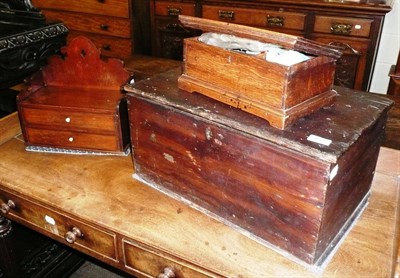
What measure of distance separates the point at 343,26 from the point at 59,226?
6.78 feet

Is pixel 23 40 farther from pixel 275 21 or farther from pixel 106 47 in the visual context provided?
pixel 106 47

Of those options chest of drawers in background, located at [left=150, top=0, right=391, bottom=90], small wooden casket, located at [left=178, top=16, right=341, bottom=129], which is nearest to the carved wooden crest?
small wooden casket, located at [left=178, top=16, right=341, bottom=129]

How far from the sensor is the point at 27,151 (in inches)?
52.7

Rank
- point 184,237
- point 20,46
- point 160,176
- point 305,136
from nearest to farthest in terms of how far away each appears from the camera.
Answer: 1. point 305,136
2. point 184,237
3. point 160,176
4. point 20,46

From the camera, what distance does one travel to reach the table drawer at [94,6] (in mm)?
3175

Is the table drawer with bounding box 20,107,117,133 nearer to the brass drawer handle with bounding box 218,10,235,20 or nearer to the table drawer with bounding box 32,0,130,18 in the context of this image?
the brass drawer handle with bounding box 218,10,235,20

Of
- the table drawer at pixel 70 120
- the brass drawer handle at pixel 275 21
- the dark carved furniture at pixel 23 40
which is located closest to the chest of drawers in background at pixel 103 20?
the brass drawer handle at pixel 275 21

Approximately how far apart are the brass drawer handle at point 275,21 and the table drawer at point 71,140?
1714mm

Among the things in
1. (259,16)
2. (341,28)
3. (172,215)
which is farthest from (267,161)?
(259,16)

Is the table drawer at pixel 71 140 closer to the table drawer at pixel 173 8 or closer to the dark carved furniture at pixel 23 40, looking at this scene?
the dark carved furniture at pixel 23 40

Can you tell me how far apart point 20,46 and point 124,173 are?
0.89 metres

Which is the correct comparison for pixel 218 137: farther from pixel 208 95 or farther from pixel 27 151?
pixel 27 151

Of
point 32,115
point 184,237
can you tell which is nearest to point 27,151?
point 32,115

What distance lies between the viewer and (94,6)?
130 inches
